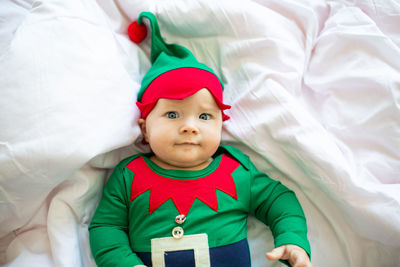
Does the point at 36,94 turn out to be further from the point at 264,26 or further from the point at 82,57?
the point at 264,26

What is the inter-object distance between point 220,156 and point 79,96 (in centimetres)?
44

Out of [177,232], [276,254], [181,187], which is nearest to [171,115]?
[181,187]

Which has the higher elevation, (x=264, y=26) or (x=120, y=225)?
(x=264, y=26)

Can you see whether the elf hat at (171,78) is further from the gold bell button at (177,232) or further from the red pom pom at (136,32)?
the gold bell button at (177,232)

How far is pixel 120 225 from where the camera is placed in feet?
2.87

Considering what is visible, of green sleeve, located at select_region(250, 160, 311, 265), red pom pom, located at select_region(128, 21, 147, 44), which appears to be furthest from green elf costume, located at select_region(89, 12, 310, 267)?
red pom pom, located at select_region(128, 21, 147, 44)

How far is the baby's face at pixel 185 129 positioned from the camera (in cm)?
86

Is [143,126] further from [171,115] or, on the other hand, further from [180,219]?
[180,219]

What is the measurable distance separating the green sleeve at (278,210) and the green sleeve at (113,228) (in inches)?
14.5

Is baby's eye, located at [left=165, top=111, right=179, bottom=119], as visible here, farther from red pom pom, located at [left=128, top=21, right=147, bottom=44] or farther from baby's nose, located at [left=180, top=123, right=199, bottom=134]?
red pom pom, located at [left=128, top=21, right=147, bottom=44]

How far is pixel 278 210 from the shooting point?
0.88m

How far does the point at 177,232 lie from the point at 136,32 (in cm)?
67

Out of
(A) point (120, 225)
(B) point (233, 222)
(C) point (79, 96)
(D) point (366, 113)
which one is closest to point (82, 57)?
(C) point (79, 96)

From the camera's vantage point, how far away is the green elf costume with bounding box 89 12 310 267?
0.82 m
